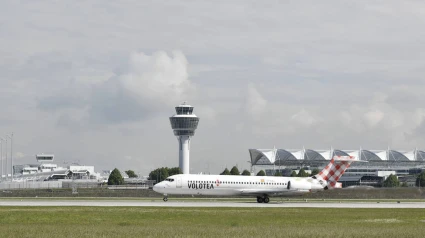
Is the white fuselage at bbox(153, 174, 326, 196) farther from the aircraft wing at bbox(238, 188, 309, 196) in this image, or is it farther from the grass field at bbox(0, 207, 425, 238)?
the grass field at bbox(0, 207, 425, 238)

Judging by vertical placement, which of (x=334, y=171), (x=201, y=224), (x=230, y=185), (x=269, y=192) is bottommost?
(x=201, y=224)

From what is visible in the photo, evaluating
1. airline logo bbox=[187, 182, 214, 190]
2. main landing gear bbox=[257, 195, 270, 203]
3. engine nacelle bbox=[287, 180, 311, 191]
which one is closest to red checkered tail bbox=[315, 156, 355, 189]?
engine nacelle bbox=[287, 180, 311, 191]

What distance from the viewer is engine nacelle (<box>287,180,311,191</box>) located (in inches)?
3588

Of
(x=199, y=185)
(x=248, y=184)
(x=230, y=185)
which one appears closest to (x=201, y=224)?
(x=199, y=185)

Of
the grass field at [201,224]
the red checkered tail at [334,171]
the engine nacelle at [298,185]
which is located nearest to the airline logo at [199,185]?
the engine nacelle at [298,185]

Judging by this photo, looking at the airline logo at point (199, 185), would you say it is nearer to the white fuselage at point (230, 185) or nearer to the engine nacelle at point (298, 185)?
the white fuselage at point (230, 185)

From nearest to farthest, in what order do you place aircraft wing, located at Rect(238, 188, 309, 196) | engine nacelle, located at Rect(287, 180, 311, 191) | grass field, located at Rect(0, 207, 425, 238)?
1. grass field, located at Rect(0, 207, 425, 238)
2. aircraft wing, located at Rect(238, 188, 309, 196)
3. engine nacelle, located at Rect(287, 180, 311, 191)

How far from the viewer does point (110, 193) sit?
111312 millimetres

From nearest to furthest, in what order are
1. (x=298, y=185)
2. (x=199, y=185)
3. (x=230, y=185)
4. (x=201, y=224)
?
(x=201, y=224) → (x=199, y=185) → (x=230, y=185) → (x=298, y=185)

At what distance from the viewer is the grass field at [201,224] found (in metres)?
38.1

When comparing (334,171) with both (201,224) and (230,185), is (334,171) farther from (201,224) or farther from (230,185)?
(201,224)

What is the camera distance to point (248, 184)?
89.9 meters

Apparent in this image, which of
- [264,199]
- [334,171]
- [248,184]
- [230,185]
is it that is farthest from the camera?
[334,171]

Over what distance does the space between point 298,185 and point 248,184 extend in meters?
6.72
